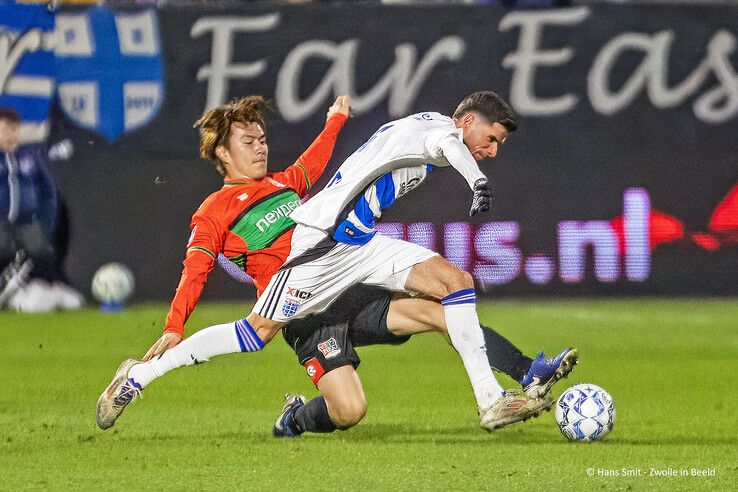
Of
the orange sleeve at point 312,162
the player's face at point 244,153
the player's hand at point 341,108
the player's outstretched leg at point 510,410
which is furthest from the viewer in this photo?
the player's hand at point 341,108

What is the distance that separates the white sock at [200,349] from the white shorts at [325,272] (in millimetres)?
149

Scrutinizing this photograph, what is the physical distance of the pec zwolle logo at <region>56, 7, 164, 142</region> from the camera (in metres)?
14.5

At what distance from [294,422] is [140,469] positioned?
1.25 meters

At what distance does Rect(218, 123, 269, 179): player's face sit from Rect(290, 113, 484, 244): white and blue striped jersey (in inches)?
20.6

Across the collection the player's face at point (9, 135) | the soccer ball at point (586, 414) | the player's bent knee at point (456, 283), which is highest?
the player's bent knee at point (456, 283)

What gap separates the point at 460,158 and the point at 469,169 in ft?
0.46

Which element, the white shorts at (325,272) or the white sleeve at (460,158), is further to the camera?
the white shorts at (325,272)

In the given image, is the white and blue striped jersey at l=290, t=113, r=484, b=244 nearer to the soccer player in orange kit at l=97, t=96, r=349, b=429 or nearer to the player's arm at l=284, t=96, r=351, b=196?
the soccer player in orange kit at l=97, t=96, r=349, b=429

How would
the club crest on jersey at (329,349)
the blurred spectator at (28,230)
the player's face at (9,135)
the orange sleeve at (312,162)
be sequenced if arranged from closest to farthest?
the club crest on jersey at (329,349) → the orange sleeve at (312,162) → the blurred spectator at (28,230) → the player's face at (9,135)

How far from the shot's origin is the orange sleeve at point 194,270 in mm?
7582

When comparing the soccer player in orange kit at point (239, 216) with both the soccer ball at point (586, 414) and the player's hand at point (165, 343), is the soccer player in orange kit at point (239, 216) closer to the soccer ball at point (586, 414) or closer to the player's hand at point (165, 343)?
the player's hand at point (165, 343)

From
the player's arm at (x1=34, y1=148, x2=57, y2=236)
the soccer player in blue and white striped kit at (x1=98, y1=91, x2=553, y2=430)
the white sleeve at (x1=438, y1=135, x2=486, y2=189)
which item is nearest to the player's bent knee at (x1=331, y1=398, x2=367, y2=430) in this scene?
the soccer player in blue and white striped kit at (x1=98, y1=91, x2=553, y2=430)

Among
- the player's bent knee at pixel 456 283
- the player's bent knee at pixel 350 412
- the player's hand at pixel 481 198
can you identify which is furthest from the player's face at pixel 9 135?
the player's hand at pixel 481 198

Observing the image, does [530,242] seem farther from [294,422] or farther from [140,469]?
[140,469]
